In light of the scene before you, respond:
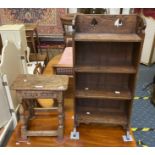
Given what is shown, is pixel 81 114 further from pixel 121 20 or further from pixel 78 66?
pixel 121 20

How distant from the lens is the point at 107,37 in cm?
136

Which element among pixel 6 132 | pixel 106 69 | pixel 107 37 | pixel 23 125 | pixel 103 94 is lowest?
pixel 6 132

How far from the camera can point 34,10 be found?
14.4ft

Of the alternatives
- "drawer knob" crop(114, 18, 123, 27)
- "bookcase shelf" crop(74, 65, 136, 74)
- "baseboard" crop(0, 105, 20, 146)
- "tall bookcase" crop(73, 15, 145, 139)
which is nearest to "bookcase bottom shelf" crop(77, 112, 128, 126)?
"tall bookcase" crop(73, 15, 145, 139)

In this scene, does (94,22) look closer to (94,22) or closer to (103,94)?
(94,22)

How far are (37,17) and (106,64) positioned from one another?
345cm

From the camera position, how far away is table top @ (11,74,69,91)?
152 centimetres

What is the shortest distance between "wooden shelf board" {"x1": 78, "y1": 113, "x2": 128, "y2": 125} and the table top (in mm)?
407

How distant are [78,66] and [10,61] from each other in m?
0.81

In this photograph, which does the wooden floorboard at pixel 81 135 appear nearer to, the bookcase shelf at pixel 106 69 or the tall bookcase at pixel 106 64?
the tall bookcase at pixel 106 64

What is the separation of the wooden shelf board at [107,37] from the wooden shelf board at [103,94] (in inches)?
19.6

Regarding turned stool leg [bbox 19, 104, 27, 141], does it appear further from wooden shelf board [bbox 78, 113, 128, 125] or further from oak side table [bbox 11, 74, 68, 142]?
wooden shelf board [bbox 78, 113, 128, 125]

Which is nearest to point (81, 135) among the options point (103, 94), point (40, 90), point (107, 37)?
point (103, 94)

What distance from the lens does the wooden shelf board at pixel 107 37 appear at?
130 cm
